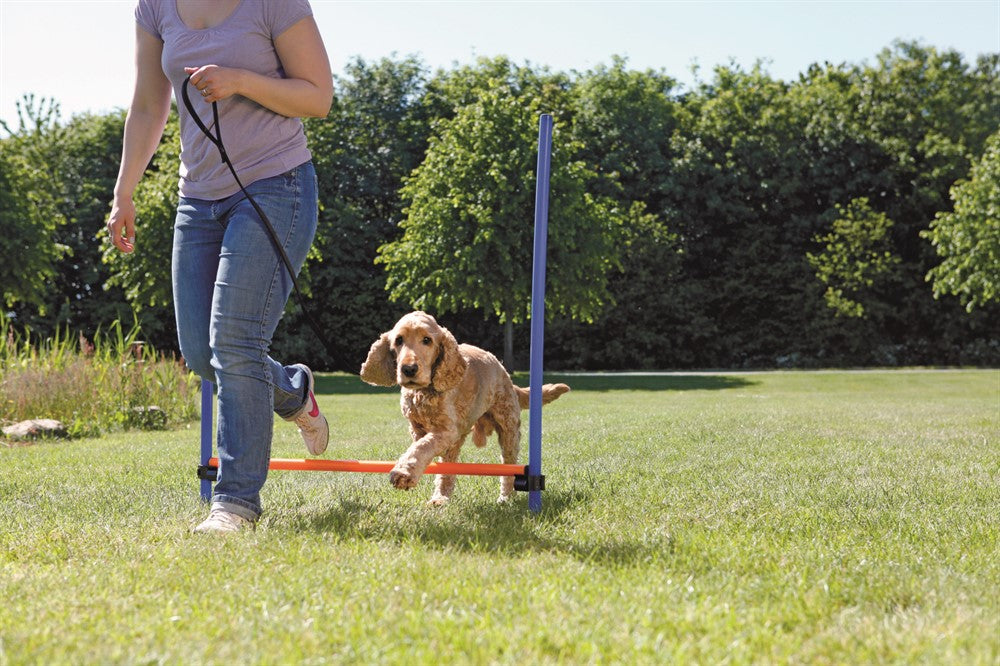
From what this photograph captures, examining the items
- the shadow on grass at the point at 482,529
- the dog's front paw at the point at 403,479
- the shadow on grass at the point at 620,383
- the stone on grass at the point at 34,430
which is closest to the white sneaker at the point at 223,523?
the shadow on grass at the point at 482,529

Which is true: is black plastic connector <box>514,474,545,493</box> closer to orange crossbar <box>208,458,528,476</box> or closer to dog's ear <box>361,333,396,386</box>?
orange crossbar <box>208,458,528,476</box>

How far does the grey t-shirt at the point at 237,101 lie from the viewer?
11.2 ft

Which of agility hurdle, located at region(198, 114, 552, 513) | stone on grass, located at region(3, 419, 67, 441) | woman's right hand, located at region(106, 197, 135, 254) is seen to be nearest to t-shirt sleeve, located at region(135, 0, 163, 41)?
woman's right hand, located at region(106, 197, 135, 254)

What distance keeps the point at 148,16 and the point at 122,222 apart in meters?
0.83

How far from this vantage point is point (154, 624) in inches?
86.4

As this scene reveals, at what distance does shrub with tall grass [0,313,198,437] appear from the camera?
9.17 meters

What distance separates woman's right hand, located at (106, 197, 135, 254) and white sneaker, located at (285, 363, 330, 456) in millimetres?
891

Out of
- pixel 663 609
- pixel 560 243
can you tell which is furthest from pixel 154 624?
pixel 560 243

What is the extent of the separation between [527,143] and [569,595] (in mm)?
19614

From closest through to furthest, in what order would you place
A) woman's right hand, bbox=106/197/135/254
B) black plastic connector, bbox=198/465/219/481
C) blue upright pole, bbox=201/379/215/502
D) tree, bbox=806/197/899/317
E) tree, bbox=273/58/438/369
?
woman's right hand, bbox=106/197/135/254 < black plastic connector, bbox=198/465/219/481 < blue upright pole, bbox=201/379/215/502 < tree, bbox=273/58/438/369 < tree, bbox=806/197/899/317

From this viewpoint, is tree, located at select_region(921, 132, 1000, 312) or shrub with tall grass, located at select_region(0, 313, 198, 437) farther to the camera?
tree, located at select_region(921, 132, 1000, 312)

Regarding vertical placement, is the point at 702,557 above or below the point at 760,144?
below

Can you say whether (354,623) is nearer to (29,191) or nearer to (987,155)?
(29,191)

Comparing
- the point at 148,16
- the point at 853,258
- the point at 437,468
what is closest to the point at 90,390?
the point at 148,16
